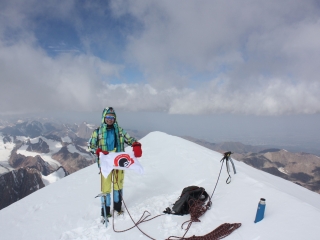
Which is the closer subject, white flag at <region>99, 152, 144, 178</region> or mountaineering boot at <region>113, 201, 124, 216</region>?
white flag at <region>99, 152, 144, 178</region>

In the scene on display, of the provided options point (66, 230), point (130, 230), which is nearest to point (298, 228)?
point (130, 230)

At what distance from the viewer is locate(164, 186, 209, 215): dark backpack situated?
245 inches

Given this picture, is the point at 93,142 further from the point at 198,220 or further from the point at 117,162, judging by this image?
the point at 198,220

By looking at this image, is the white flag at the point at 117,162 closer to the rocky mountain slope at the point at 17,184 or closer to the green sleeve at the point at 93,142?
the green sleeve at the point at 93,142

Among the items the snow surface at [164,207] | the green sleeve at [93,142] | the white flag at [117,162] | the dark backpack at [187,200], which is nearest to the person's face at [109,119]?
the green sleeve at [93,142]

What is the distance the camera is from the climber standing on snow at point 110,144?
6164 mm

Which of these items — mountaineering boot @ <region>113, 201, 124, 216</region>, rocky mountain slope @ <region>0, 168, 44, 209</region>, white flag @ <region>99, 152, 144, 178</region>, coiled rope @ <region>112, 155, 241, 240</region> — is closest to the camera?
coiled rope @ <region>112, 155, 241, 240</region>

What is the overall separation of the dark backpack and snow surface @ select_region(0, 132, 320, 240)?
0.23 meters

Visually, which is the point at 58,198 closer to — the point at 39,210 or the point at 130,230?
the point at 39,210

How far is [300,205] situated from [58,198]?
32.0ft

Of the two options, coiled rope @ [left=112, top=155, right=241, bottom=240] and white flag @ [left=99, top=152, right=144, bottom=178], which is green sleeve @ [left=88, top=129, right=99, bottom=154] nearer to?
white flag @ [left=99, top=152, right=144, bottom=178]

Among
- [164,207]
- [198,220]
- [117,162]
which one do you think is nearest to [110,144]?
[117,162]

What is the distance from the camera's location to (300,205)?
16.0 feet

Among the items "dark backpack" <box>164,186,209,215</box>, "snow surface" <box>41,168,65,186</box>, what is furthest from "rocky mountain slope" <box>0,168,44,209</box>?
"dark backpack" <box>164,186,209,215</box>
